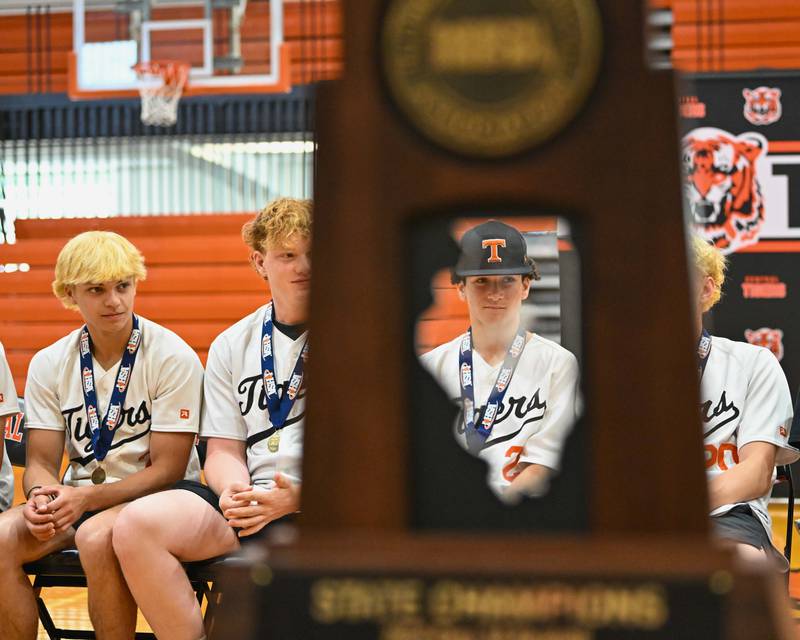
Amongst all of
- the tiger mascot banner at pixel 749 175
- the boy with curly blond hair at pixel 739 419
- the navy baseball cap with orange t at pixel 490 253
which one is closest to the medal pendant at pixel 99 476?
the navy baseball cap with orange t at pixel 490 253

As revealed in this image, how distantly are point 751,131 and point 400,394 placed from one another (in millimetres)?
6286

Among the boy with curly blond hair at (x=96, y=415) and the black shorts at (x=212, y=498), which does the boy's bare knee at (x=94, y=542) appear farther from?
the black shorts at (x=212, y=498)

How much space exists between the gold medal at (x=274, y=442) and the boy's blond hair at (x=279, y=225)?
476mm

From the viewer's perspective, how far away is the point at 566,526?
99 cm

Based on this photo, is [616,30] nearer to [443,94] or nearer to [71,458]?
[443,94]

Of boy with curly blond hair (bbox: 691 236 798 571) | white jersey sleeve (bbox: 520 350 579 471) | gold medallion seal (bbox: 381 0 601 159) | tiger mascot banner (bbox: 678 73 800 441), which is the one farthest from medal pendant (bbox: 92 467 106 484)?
tiger mascot banner (bbox: 678 73 800 441)

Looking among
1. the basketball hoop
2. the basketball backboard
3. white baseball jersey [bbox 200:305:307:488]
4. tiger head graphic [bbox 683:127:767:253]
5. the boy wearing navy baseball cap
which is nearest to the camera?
the boy wearing navy baseball cap

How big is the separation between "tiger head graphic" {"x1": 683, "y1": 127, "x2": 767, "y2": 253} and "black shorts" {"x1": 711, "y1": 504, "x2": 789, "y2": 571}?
4.40 meters

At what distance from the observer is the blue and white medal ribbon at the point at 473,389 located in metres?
2.14

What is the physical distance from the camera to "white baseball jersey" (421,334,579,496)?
215 cm

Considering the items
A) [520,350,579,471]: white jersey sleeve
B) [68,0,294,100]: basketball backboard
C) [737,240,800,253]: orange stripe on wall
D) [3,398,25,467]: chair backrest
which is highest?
[68,0,294,100]: basketball backboard

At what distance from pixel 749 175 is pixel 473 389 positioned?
5.09 meters

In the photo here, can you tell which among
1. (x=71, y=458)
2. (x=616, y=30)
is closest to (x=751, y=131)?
(x=71, y=458)

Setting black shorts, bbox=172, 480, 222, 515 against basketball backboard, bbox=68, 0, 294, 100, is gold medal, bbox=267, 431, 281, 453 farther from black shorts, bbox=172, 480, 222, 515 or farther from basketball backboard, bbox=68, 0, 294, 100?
basketball backboard, bbox=68, 0, 294, 100
